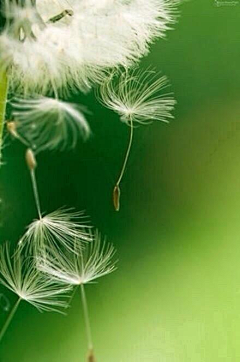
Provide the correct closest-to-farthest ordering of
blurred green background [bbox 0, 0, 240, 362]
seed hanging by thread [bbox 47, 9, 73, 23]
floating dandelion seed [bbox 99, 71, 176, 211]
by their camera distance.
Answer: seed hanging by thread [bbox 47, 9, 73, 23]
floating dandelion seed [bbox 99, 71, 176, 211]
blurred green background [bbox 0, 0, 240, 362]

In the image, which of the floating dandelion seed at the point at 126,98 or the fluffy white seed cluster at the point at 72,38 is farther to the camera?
the floating dandelion seed at the point at 126,98

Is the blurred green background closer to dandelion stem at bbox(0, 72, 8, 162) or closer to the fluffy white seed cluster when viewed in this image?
the fluffy white seed cluster

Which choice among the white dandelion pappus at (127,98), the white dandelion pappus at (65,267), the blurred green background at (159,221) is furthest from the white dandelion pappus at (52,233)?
the blurred green background at (159,221)

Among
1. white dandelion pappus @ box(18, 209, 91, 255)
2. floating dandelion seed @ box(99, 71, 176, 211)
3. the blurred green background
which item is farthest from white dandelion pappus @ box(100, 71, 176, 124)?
the blurred green background

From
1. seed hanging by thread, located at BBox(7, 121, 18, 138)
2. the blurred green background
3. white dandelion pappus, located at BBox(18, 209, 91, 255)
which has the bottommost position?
seed hanging by thread, located at BBox(7, 121, 18, 138)

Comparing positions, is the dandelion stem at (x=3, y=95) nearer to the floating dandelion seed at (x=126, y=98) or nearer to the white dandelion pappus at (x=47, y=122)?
the white dandelion pappus at (x=47, y=122)

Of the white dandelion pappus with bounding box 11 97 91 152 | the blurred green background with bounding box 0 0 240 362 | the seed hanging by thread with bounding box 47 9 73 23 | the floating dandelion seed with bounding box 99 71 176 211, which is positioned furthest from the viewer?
the blurred green background with bounding box 0 0 240 362

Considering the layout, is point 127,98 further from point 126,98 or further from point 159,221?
point 159,221
